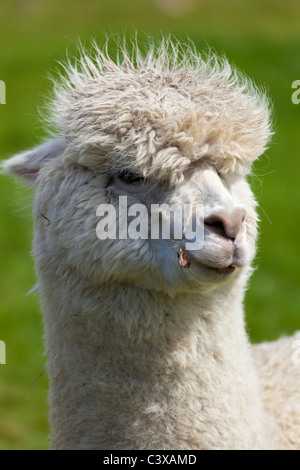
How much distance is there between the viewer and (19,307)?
317 inches

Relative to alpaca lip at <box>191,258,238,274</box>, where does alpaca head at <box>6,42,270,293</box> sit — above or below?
above

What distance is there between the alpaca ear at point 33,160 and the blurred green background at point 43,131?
13 centimetres

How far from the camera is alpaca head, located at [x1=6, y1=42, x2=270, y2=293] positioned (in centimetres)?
268

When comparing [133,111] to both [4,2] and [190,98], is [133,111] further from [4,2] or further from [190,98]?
[4,2]

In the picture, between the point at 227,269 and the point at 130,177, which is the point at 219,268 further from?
the point at 130,177

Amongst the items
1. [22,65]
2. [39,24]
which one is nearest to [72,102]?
[22,65]

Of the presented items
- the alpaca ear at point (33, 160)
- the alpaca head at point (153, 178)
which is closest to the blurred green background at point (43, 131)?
the alpaca ear at point (33, 160)

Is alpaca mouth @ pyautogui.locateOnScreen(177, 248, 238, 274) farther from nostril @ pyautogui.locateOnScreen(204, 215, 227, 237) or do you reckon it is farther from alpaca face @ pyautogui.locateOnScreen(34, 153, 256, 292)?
nostril @ pyautogui.locateOnScreen(204, 215, 227, 237)

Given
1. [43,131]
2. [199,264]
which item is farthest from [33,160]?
[43,131]

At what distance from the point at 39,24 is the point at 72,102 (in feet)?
61.3

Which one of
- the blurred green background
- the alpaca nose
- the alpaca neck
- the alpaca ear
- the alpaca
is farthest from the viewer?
the blurred green background

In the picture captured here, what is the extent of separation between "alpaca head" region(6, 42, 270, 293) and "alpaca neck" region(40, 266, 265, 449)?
124mm

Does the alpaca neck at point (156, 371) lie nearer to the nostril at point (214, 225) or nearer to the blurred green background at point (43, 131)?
the nostril at point (214, 225)

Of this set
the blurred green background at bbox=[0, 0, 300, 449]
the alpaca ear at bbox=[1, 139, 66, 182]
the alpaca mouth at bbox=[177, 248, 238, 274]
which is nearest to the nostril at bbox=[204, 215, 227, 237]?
the alpaca mouth at bbox=[177, 248, 238, 274]
